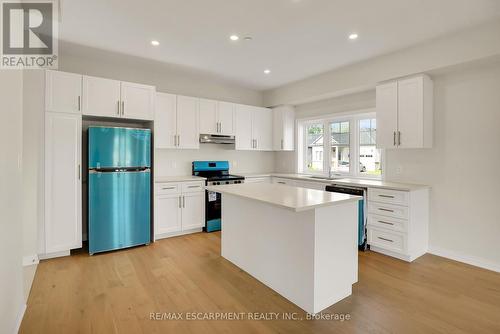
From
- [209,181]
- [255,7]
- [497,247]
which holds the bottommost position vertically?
[497,247]

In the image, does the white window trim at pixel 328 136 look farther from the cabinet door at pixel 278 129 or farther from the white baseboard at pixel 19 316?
the white baseboard at pixel 19 316

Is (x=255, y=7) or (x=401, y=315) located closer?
(x=401, y=315)

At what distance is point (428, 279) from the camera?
2.78 meters

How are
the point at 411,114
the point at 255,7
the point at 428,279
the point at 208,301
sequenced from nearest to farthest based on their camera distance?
the point at 208,301
the point at 255,7
the point at 428,279
the point at 411,114

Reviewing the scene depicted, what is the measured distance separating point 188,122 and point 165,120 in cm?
41

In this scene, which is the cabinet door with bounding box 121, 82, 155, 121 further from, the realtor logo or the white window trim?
the white window trim

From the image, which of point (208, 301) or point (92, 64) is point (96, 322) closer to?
point (208, 301)

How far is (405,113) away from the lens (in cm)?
346

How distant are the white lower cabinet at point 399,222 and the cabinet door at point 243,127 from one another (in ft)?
8.51

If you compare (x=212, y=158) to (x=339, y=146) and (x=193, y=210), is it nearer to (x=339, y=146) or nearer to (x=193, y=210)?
(x=193, y=210)

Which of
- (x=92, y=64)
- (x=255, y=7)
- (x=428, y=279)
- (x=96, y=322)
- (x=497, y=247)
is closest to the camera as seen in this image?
(x=96, y=322)

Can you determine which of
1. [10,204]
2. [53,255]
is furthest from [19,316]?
[53,255]

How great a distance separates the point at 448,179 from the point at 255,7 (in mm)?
3230

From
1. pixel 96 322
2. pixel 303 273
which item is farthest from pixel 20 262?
pixel 303 273
